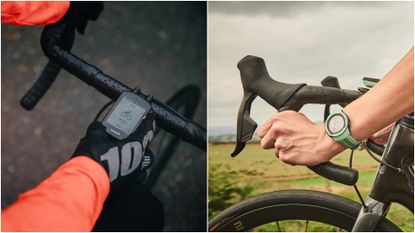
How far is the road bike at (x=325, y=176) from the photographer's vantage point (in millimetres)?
1704

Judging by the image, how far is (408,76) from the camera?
171 cm

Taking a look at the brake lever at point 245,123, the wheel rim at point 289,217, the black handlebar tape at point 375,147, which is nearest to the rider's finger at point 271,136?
the brake lever at point 245,123

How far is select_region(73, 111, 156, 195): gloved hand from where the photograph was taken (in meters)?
1.93

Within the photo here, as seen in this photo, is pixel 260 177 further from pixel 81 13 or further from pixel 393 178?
pixel 81 13

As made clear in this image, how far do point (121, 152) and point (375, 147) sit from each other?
3.09 feet

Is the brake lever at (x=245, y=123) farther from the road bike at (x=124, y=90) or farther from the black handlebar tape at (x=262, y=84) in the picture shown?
→ the road bike at (x=124, y=90)

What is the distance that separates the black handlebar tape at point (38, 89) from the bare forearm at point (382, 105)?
1129 mm

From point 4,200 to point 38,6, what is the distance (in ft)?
2.48

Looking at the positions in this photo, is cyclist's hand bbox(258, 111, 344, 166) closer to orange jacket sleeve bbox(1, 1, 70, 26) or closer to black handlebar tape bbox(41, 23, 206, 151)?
black handlebar tape bbox(41, 23, 206, 151)

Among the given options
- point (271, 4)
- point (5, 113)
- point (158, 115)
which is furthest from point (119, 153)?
point (271, 4)

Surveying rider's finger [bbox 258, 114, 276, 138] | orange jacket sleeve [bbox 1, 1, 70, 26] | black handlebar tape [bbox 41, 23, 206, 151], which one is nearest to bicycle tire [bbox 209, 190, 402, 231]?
rider's finger [bbox 258, 114, 276, 138]

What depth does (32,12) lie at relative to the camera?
6.35 ft

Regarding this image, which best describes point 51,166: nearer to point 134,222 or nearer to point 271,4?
point 134,222

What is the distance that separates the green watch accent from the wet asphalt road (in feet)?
1.71
